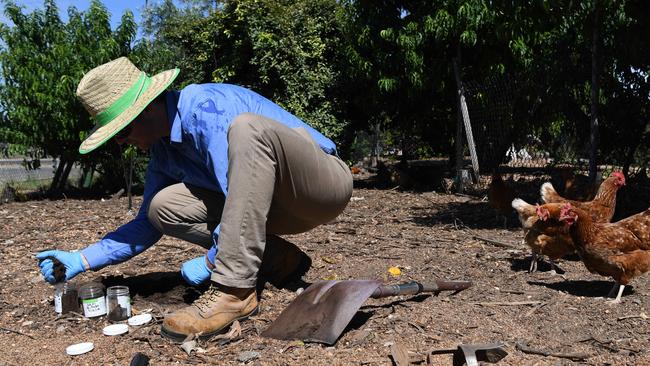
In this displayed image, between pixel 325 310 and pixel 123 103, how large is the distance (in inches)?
56.0

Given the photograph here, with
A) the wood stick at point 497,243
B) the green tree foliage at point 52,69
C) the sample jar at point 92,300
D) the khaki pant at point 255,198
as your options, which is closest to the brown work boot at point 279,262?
the khaki pant at point 255,198

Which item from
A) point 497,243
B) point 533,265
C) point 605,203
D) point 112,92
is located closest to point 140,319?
point 112,92

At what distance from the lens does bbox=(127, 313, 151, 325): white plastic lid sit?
116 inches

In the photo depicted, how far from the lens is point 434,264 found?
403 centimetres

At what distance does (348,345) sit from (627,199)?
16.6ft

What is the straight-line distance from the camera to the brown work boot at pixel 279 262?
Answer: 3383 millimetres

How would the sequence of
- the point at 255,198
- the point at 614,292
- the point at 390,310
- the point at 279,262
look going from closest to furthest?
the point at 255,198 → the point at 390,310 → the point at 614,292 → the point at 279,262

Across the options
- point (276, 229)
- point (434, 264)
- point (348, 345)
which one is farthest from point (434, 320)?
point (434, 264)

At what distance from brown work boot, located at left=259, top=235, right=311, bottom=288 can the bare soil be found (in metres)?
0.09

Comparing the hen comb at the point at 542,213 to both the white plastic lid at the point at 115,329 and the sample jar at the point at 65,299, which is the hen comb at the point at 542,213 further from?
the sample jar at the point at 65,299

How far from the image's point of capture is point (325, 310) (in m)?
2.70

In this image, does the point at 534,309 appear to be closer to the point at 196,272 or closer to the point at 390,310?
the point at 390,310

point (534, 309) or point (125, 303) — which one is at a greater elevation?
point (534, 309)

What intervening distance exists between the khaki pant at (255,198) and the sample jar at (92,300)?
470mm
